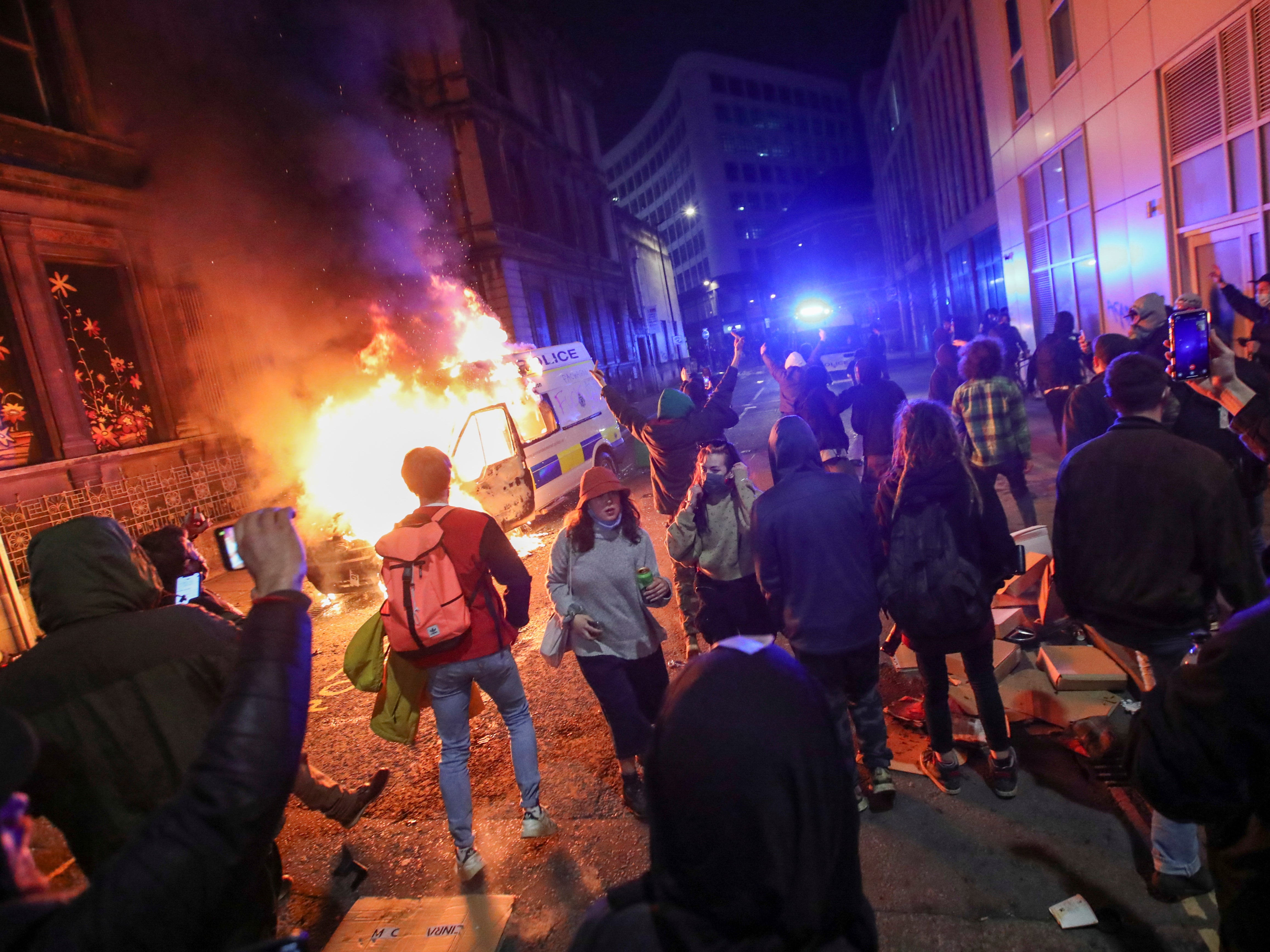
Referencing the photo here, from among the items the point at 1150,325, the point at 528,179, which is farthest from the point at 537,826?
the point at 528,179

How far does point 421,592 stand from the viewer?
3.14 metres

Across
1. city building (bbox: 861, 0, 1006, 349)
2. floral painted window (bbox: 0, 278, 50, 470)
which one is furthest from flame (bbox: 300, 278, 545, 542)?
city building (bbox: 861, 0, 1006, 349)

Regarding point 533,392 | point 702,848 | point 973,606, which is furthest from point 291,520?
point 533,392

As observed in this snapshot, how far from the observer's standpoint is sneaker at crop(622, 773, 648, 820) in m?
3.56

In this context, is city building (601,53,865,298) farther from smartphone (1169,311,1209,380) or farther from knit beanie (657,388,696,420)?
smartphone (1169,311,1209,380)

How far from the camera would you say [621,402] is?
22.1 feet

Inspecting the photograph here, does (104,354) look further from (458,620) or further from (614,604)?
(614,604)

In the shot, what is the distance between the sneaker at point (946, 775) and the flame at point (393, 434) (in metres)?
5.94

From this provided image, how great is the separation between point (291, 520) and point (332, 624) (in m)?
6.27

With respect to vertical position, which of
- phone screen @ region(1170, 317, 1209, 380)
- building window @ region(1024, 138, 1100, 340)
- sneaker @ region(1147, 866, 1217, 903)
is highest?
building window @ region(1024, 138, 1100, 340)

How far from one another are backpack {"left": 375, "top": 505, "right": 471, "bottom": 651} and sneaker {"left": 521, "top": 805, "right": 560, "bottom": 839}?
3.57 feet

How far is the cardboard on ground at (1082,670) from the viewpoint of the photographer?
3730 mm

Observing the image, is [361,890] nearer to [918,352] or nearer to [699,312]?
[918,352]

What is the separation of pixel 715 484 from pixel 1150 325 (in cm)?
376
